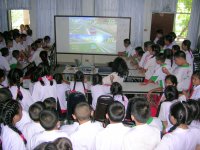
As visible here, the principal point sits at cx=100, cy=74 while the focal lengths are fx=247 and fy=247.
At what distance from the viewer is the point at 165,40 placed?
5.98 m

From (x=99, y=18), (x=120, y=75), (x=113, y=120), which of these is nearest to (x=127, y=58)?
(x=99, y=18)

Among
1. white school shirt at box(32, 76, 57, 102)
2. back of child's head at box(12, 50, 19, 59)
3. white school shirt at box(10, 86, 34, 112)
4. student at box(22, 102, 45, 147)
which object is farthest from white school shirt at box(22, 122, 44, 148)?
back of child's head at box(12, 50, 19, 59)

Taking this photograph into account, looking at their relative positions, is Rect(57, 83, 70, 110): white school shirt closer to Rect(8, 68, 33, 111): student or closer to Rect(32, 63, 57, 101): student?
Rect(32, 63, 57, 101): student

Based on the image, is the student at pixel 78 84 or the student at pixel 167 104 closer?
the student at pixel 167 104

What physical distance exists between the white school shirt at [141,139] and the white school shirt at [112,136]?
10cm

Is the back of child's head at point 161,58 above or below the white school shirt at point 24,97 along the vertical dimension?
above

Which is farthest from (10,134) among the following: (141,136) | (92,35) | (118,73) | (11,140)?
(92,35)

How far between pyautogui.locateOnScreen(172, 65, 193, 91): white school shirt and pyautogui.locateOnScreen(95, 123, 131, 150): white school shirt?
2.35 m

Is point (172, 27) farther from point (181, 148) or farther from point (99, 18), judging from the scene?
point (181, 148)

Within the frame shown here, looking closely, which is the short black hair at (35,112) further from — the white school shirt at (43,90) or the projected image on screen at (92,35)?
the projected image on screen at (92,35)

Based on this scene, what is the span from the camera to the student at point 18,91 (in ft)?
10.7

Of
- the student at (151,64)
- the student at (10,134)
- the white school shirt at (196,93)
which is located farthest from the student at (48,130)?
the student at (151,64)

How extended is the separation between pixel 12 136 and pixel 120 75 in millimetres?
2418

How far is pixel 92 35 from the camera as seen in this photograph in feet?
25.2
